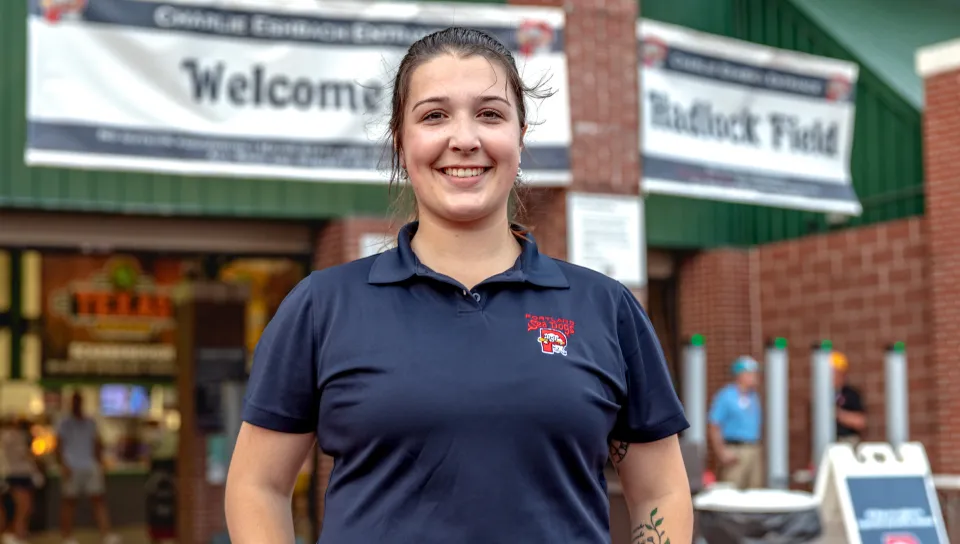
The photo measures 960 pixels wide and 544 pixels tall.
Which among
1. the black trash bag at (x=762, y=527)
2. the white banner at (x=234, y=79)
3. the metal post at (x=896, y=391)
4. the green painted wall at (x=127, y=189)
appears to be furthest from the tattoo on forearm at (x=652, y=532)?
the metal post at (x=896, y=391)

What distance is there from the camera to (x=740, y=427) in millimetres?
12391

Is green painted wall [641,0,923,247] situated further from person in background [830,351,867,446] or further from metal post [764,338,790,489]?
metal post [764,338,790,489]

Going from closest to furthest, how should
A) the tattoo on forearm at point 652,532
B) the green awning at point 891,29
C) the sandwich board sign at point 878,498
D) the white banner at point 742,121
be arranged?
the tattoo on forearm at point 652,532 < the sandwich board sign at point 878,498 < the white banner at point 742,121 < the green awning at point 891,29

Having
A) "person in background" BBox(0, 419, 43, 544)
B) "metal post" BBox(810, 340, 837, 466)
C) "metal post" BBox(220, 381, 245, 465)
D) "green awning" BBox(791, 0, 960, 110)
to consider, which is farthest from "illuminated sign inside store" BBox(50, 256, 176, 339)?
"metal post" BBox(810, 340, 837, 466)

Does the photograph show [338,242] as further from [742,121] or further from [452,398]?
[452,398]

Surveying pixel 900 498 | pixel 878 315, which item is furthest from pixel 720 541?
pixel 878 315

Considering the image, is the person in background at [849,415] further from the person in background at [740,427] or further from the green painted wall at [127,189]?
the green painted wall at [127,189]

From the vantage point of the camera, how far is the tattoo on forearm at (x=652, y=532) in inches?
81.4

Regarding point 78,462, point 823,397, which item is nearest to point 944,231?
point 823,397

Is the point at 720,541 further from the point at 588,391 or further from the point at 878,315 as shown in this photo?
the point at 878,315

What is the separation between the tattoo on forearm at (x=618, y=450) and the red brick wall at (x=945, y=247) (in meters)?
11.3

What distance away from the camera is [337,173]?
10.2 meters

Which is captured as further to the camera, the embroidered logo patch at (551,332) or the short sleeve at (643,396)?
the short sleeve at (643,396)

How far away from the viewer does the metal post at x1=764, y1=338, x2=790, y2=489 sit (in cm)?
1123
